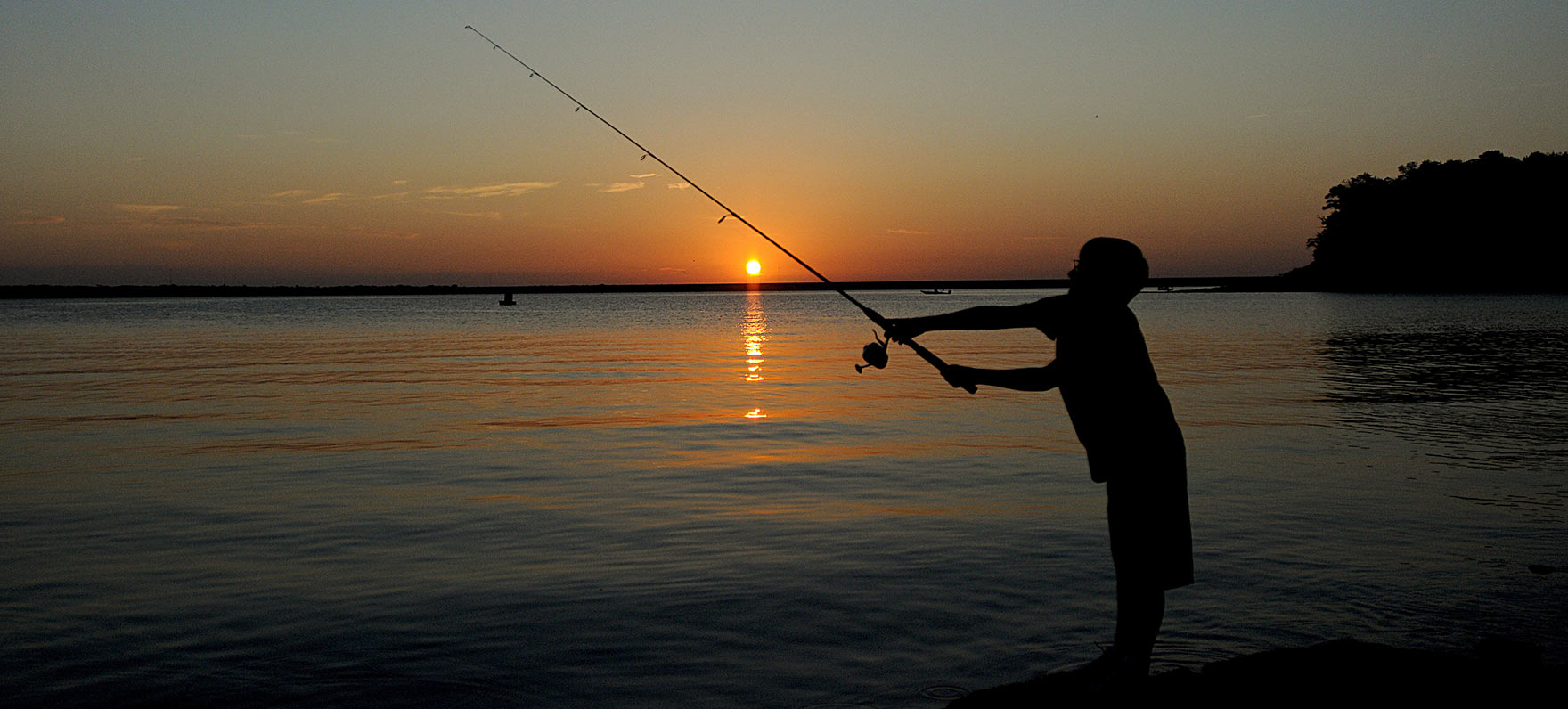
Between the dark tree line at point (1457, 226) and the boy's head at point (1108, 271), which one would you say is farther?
the dark tree line at point (1457, 226)

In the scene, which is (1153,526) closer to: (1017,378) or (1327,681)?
(1017,378)

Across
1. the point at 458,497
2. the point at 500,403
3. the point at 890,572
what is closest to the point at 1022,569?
the point at 890,572

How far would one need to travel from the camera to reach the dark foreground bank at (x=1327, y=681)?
15.5 feet

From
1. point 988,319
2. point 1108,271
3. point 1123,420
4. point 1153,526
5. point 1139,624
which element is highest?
point 1108,271

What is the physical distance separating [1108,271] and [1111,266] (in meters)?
0.02

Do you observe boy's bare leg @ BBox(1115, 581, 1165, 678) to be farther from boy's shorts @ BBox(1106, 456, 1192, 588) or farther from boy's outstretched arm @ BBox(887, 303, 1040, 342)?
boy's outstretched arm @ BBox(887, 303, 1040, 342)

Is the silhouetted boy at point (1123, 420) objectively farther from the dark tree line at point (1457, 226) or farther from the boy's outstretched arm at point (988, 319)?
the dark tree line at point (1457, 226)

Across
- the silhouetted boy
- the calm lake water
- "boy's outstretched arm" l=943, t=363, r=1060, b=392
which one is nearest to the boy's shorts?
the silhouetted boy

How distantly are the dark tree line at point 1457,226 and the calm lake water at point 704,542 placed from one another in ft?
429

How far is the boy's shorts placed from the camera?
465cm

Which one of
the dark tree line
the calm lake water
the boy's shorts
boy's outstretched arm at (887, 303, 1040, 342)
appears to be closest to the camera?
boy's outstretched arm at (887, 303, 1040, 342)

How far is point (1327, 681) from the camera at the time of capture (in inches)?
193

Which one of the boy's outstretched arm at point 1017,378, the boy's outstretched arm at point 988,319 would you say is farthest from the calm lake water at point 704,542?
the boy's outstretched arm at point 988,319

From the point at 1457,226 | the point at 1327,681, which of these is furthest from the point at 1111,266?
the point at 1457,226
